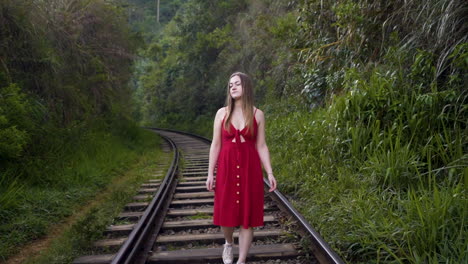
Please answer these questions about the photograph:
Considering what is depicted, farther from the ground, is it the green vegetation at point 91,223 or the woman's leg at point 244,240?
the woman's leg at point 244,240

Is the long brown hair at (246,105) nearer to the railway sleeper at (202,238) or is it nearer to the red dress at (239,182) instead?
the red dress at (239,182)

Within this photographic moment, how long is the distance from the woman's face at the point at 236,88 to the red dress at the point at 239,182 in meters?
0.24

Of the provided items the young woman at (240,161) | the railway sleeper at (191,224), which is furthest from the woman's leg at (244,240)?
the railway sleeper at (191,224)

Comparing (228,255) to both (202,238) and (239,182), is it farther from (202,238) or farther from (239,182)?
(202,238)

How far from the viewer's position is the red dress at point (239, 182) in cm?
341

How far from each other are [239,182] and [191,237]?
144 centimetres

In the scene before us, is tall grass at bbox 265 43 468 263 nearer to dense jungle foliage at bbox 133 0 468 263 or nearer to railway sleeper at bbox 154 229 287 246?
dense jungle foliage at bbox 133 0 468 263

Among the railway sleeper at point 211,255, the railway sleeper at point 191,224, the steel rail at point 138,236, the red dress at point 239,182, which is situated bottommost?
the railway sleeper at point 191,224

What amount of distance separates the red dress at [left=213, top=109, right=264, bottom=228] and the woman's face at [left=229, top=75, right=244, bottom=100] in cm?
24

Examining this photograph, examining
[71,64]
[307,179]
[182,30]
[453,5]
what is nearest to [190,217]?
[307,179]

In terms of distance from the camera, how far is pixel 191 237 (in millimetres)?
4547

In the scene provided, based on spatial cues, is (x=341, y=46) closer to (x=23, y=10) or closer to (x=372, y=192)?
(x=372, y=192)

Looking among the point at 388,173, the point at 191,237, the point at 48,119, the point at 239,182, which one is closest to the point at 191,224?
the point at 191,237

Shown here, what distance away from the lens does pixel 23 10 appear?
7.35 meters
